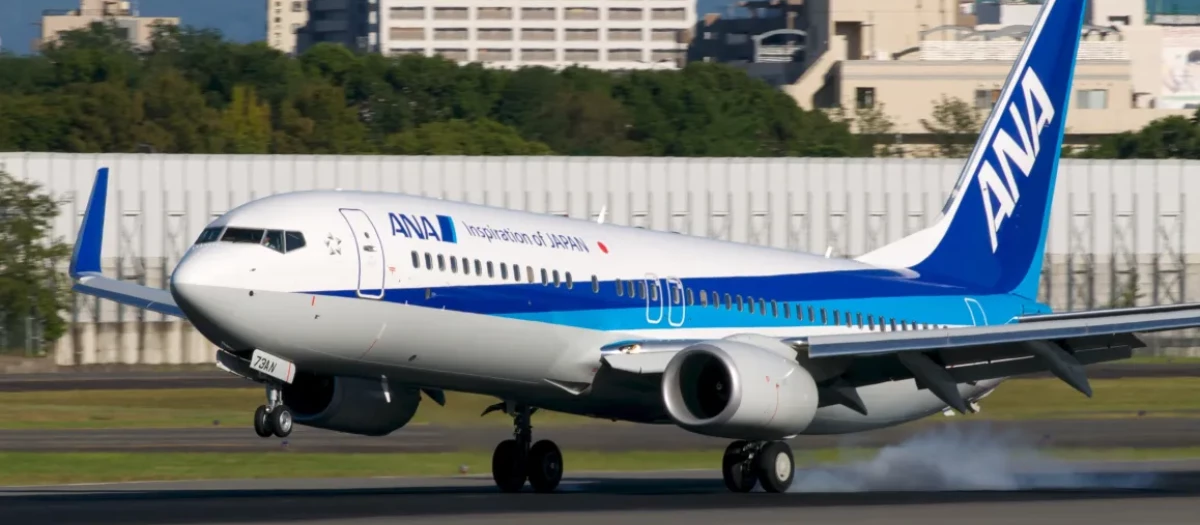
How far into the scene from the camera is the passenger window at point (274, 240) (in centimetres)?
2605

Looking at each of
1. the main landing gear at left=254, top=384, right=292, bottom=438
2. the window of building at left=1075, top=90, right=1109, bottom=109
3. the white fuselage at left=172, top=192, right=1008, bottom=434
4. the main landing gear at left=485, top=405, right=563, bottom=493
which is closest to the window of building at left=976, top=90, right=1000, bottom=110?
the window of building at left=1075, top=90, right=1109, bottom=109

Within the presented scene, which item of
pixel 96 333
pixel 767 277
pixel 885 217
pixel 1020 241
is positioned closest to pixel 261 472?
pixel 767 277

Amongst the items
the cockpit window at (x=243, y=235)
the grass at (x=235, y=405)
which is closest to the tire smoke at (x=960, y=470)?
the grass at (x=235, y=405)

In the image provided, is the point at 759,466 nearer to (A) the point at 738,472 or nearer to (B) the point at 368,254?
(A) the point at 738,472

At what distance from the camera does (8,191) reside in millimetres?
72875

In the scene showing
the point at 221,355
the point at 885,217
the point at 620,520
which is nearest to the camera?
the point at 620,520

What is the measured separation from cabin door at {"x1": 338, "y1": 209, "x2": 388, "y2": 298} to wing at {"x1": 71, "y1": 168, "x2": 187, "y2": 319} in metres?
3.70

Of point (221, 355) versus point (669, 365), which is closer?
point (221, 355)

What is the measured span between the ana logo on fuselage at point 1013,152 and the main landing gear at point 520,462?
1099 centimetres

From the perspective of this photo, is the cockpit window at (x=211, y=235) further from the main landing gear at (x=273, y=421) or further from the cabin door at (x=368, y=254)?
the main landing gear at (x=273, y=421)

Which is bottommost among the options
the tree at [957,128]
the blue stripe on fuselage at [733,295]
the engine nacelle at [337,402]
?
the engine nacelle at [337,402]

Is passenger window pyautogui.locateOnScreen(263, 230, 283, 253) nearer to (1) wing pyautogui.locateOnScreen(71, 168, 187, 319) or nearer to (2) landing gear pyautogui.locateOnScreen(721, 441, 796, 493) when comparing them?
(1) wing pyautogui.locateOnScreen(71, 168, 187, 319)

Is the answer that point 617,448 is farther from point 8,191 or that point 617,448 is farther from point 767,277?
point 8,191

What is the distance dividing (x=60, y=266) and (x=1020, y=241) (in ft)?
150
